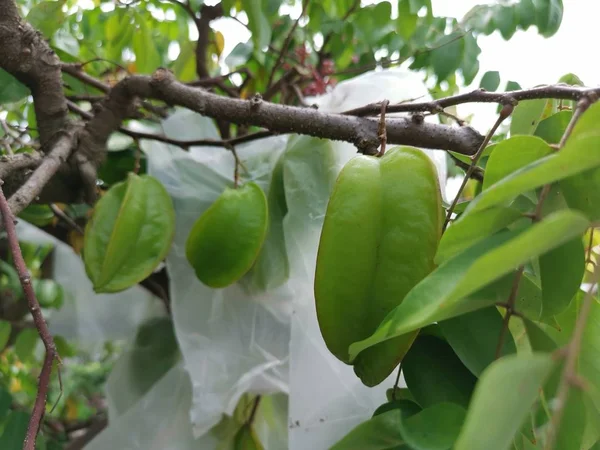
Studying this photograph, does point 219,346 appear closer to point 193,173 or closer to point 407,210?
point 193,173

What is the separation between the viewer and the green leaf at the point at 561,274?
0.39m

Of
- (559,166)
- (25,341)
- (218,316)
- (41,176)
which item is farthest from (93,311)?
(559,166)

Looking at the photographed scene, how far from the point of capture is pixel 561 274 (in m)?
0.39

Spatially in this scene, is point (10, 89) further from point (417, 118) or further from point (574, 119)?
point (574, 119)

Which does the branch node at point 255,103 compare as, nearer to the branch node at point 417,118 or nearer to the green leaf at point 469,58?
the branch node at point 417,118

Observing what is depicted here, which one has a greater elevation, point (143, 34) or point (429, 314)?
point (429, 314)

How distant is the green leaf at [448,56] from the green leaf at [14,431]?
879 millimetres

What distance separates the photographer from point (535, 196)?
18.2 inches

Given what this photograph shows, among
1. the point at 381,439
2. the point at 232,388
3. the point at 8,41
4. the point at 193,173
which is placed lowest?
the point at 232,388

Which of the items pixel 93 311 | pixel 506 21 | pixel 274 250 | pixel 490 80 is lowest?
pixel 93 311

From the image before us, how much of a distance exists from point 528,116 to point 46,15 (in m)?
0.82

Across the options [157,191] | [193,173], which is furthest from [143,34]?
[157,191]

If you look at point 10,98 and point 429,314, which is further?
point 10,98

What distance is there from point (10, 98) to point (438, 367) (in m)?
0.71
